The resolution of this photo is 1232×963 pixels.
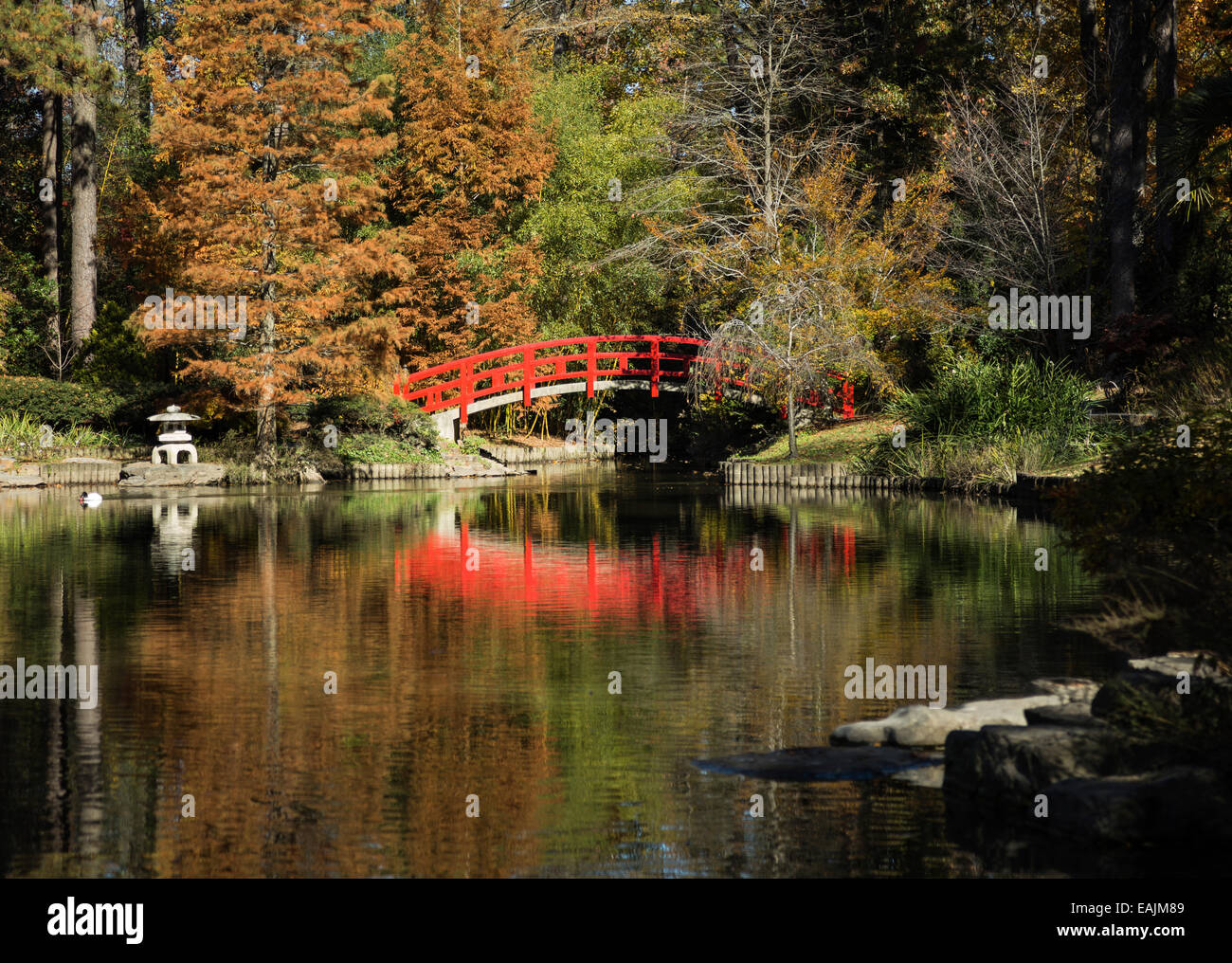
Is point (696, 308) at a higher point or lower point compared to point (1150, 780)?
higher

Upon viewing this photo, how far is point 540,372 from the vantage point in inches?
1585

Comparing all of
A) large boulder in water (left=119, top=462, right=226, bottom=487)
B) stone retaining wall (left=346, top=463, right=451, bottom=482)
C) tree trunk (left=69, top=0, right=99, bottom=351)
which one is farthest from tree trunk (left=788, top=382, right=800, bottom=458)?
tree trunk (left=69, top=0, right=99, bottom=351)

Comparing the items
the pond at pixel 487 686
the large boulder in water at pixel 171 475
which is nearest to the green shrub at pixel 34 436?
the large boulder in water at pixel 171 475

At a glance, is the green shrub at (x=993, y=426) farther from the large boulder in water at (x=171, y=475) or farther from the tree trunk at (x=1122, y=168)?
the large boulder in water at (x=171, y=475)

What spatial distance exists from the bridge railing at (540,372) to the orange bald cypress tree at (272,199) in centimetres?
298

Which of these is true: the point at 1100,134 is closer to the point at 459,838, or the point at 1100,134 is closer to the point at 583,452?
the point at 583,452

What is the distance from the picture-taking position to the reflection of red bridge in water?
46.5 feet

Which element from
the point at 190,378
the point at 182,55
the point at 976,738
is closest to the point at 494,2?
the point at 182,55

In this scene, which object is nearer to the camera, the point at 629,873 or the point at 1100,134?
the point at 629,873

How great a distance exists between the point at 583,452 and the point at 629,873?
3666 centimetres

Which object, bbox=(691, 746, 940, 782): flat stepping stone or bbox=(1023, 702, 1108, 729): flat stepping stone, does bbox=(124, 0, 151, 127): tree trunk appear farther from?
bbox=(1023, 702, 1108, 729): flat stepping stone

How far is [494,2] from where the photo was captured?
40750mm

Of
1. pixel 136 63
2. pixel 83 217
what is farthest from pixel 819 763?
pixel 136 63

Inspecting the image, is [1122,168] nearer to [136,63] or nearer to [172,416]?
[172,416]
